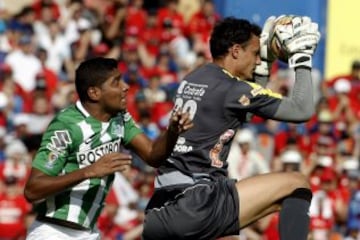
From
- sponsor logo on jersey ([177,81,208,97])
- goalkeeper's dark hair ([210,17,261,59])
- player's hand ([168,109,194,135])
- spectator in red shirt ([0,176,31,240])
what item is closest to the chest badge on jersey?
sponsor logo on jersey ([177,81,208,97])

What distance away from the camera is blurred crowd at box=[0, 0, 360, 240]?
1185 cm

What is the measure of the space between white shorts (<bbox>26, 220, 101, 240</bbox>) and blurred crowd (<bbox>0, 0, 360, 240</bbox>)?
340cm

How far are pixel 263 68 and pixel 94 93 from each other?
1123mm

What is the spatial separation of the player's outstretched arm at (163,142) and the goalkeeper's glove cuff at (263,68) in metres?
0.83

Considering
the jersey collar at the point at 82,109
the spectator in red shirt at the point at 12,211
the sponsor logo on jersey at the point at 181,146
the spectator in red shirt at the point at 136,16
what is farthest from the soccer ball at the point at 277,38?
the spectator in red shirt at the point at 136,16

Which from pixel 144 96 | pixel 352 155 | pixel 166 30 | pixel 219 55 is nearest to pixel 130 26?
pixel 166 30

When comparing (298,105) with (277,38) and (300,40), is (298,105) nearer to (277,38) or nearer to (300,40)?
(300,40)

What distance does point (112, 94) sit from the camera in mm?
7277

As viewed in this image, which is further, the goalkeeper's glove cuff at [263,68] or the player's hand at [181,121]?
the goalkeeper's glove cuff at [263,68]

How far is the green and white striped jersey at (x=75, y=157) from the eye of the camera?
7.11m

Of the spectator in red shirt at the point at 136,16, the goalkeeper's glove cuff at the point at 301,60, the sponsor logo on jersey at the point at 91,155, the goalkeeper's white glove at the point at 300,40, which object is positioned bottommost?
the spectator in red shirt at the point at 136,16

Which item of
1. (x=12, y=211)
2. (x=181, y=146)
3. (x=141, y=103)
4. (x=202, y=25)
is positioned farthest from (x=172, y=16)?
(x=181, y=146)

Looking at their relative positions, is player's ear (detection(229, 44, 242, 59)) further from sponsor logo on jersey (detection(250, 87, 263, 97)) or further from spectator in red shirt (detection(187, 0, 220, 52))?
spectator in red shirt (detection(187, 0, 220, 52))

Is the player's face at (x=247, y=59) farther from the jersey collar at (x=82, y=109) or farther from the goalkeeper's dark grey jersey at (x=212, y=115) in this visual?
the jersey collar at (x=82, y=109)
